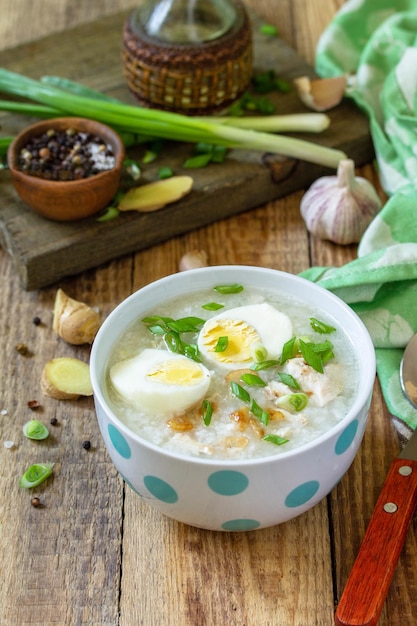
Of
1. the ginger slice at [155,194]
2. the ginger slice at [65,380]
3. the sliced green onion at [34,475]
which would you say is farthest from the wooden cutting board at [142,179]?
the sliced green onion at [34,475]

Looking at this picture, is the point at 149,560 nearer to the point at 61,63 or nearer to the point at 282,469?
the point at 282,469

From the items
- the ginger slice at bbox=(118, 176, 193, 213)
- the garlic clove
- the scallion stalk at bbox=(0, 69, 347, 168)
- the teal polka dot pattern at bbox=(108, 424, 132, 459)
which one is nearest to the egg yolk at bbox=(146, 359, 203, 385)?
the teal polka dot pattern at bbox=(108, 424, 132, 459)

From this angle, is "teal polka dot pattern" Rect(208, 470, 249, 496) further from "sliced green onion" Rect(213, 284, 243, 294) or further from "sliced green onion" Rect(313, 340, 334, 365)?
"sliced green onion" Rect(213, 284, 243, 294)

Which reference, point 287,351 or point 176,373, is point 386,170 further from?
point 176,373

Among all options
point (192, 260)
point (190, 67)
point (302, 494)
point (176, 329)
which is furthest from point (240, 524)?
point (190, 67)

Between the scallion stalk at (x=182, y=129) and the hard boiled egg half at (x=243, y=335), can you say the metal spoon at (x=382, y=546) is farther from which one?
the scallion stalk at (x=182, y=129)

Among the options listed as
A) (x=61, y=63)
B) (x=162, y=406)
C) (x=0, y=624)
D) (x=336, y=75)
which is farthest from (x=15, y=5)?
(x=0, y=624)
